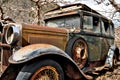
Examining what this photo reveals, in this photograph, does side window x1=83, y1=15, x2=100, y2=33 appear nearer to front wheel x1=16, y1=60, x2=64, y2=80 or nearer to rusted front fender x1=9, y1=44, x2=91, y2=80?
rusted front fender x1=9, y1=44, x2=91, y2=80

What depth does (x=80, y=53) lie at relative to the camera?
16.1 feet

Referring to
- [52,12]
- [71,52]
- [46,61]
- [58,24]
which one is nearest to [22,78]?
[46,61]

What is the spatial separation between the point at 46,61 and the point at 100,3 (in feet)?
13.7

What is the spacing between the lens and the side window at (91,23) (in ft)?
17.3

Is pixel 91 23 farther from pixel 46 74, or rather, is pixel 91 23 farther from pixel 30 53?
pixel 30 53

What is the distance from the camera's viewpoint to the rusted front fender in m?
3.38

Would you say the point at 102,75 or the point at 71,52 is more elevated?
the point at 71,52

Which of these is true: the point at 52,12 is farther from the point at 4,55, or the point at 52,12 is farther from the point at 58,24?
the point at 4,55

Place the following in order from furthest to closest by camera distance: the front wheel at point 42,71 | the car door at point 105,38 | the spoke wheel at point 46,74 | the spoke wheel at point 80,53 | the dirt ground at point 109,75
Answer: the car door at point 105,38 → the dirt ground at point 109,75 → the spoke wheel at point 80,53 → the spoke wheel at point 46,74 → the front wheel at point 42,71

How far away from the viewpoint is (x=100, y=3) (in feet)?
23.1

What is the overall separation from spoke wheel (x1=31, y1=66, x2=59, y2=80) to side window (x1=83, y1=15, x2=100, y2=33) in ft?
6.27

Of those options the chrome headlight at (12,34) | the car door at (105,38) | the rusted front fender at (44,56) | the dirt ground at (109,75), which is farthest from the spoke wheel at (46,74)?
the car door at (105,38)

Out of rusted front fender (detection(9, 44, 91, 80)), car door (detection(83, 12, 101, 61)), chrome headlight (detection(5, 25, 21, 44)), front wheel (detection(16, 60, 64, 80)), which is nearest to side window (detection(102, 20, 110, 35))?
car door (detection(83, 12, 101, 61))

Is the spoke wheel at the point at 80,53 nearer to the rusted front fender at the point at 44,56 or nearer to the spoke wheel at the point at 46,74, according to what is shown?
the rusted front fender at the point at 44,56
